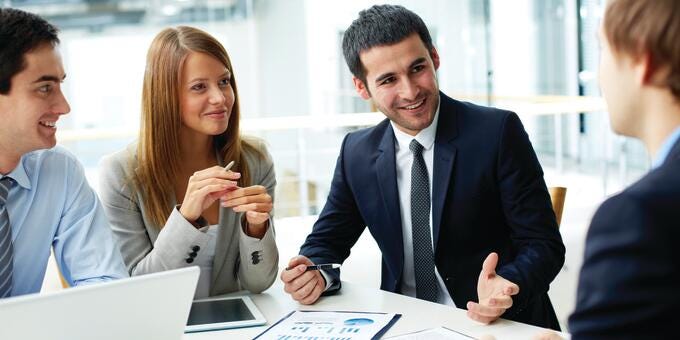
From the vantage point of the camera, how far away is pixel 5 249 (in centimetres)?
183

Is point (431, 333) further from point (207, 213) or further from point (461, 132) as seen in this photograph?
point (207, 213)

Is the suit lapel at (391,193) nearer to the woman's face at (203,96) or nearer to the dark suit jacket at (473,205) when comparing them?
A: the dark suit jacket at (473,205)

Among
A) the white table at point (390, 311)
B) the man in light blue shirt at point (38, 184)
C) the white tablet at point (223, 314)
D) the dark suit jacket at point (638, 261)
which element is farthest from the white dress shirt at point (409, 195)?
the dark suit jacket at point (638, 261)

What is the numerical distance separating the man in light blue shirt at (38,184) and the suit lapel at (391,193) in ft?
2.45

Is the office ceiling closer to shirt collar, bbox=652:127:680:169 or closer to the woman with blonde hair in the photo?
the woman with blonde hair

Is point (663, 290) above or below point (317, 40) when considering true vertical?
below

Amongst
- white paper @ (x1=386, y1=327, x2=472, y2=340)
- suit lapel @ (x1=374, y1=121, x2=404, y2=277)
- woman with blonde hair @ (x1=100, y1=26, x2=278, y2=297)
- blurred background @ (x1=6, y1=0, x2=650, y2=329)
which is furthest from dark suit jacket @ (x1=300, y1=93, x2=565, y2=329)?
blurred background @ (x1=6, y1=0, x2=650, y2=329)

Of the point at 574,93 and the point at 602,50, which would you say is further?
the point at 574,93

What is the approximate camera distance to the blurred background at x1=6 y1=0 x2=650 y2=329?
5172 mm

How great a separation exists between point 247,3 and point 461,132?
11.7ft

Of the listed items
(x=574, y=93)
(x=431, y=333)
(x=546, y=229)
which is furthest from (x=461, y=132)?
(x=574, y=93)

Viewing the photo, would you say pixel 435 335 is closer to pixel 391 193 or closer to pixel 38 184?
pixel 391 193

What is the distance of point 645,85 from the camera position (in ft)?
3.16

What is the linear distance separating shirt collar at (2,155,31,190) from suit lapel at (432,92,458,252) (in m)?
1.08
